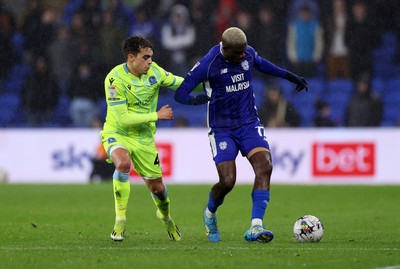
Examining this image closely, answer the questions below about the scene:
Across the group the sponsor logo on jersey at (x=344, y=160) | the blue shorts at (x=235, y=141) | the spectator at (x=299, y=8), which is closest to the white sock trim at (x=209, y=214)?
the blue shorts at (x=235, y=141)

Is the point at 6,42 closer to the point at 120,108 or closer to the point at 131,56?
the point at 131,56

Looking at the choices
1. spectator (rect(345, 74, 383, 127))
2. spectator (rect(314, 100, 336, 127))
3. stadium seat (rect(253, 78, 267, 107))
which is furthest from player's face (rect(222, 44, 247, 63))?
stadium seat (rect(253, 78, 267, 107))

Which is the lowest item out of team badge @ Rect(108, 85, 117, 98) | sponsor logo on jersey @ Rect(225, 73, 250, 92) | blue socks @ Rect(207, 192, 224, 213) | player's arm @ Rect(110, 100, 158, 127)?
blue socks @ Rect(207, 192, 224, 213)

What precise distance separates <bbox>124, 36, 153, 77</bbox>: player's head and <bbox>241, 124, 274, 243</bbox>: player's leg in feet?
4.12

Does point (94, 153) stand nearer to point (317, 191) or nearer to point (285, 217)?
point (317, 191)

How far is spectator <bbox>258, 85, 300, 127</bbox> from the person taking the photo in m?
20.3

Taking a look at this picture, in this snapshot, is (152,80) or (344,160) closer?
(152,80)

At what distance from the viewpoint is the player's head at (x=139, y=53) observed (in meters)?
10.0

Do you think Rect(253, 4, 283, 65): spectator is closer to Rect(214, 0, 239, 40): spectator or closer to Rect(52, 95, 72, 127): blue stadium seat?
Rect(214, 0, 239, 40): spectator

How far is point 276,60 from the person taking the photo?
2191cm

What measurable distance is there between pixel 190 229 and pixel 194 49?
1036 cm

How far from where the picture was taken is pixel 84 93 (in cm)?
2166

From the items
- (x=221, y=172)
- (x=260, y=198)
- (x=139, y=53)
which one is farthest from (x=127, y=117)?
(x=260, y=198)

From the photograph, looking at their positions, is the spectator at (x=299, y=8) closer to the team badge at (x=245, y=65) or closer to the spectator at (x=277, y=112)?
the spectator at (x=277, y=112)
